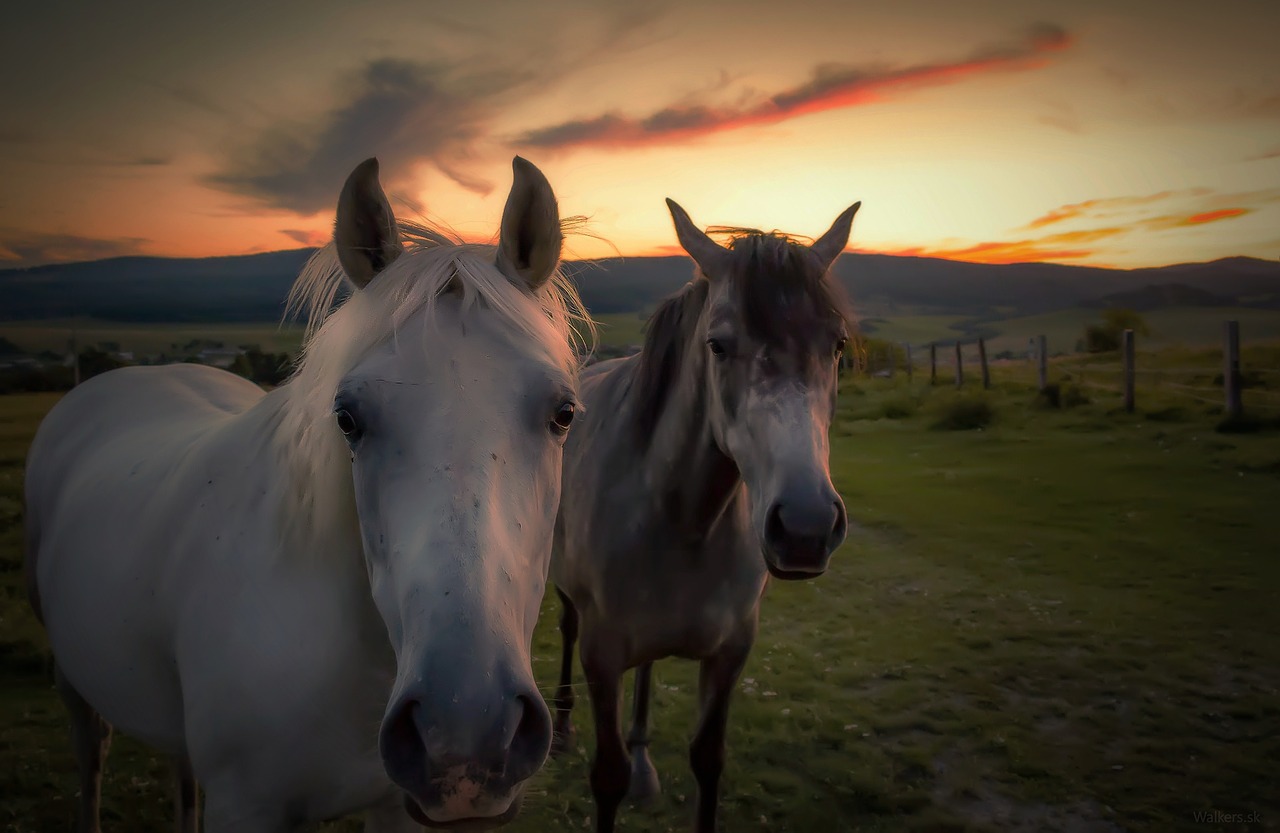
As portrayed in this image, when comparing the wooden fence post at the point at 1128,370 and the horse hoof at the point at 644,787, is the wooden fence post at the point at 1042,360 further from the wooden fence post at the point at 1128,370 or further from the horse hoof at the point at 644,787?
the horse hoof at the point at 644,787

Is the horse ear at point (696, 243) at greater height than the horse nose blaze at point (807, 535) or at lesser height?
greater

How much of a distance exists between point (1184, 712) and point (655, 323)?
4.25 meters

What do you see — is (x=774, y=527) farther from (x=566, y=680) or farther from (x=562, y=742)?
(x=566, y=680)

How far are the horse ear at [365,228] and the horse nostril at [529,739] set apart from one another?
1.05 meters

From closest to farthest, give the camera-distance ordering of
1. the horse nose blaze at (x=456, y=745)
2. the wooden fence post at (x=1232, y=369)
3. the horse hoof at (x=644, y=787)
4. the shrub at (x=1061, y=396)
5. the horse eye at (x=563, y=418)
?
the horse nose blaze at (x=456, y=745) → the horse eye at (x=563, y=418) → the horse hoof at (x=644, y=787) → the wooden fence post at (x=1232, y=369) → the shrub at (x=1061, y=396)

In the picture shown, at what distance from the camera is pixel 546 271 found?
165 cm

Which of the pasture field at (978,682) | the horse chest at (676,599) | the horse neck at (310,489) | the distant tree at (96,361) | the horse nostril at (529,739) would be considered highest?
the distant tree at (96,361)

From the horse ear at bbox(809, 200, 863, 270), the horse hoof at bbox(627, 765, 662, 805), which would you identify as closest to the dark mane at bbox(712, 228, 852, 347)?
the horse ear at bbox(809, 200, 863, 270)

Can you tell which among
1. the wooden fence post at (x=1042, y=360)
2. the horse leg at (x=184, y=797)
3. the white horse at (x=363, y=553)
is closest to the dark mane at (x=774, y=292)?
the white horse at (x=363, y=553)

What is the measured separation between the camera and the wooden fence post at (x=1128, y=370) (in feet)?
41.1

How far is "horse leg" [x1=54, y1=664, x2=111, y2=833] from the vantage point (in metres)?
2.88

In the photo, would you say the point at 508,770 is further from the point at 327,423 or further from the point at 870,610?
the point at 870,610

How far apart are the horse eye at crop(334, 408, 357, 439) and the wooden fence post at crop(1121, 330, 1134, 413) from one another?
14882mm

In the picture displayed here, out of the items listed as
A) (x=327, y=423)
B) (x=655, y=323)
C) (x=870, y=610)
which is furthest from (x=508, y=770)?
(x=870, y=610)
